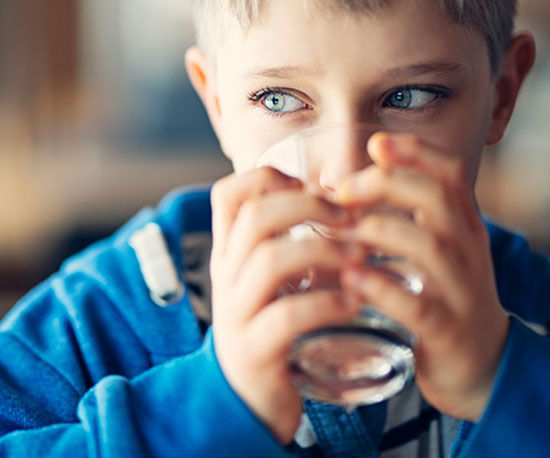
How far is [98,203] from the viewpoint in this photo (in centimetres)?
278

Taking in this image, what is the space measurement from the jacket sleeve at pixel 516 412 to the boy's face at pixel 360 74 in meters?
0.17

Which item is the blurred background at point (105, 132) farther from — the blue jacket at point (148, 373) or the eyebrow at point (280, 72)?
the eyebrow at point (280, 72)

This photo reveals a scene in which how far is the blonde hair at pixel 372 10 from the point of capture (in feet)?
2.36

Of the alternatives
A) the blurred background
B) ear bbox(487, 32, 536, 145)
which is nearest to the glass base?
ear bbox(487, 32, 536, 145)

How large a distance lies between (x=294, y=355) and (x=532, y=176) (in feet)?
8.67

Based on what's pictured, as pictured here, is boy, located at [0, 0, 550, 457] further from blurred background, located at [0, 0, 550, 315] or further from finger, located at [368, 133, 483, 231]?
blurred background, located at [0, 0, 550, 315]

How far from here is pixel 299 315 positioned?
54 centimetres

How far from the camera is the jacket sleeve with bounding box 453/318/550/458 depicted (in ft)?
2.03

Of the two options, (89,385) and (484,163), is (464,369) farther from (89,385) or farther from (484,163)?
(484,163)

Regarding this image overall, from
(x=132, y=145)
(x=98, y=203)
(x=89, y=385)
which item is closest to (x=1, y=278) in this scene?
(x=98, y=203)

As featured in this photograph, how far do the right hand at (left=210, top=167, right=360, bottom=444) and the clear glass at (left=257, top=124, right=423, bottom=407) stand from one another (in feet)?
0.04

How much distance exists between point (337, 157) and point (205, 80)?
0.52 meters

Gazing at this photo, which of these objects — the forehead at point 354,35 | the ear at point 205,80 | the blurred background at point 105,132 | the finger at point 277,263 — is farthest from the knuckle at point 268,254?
the blurred background at point 105,132

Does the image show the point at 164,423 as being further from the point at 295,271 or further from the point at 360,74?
the point at 360,74
